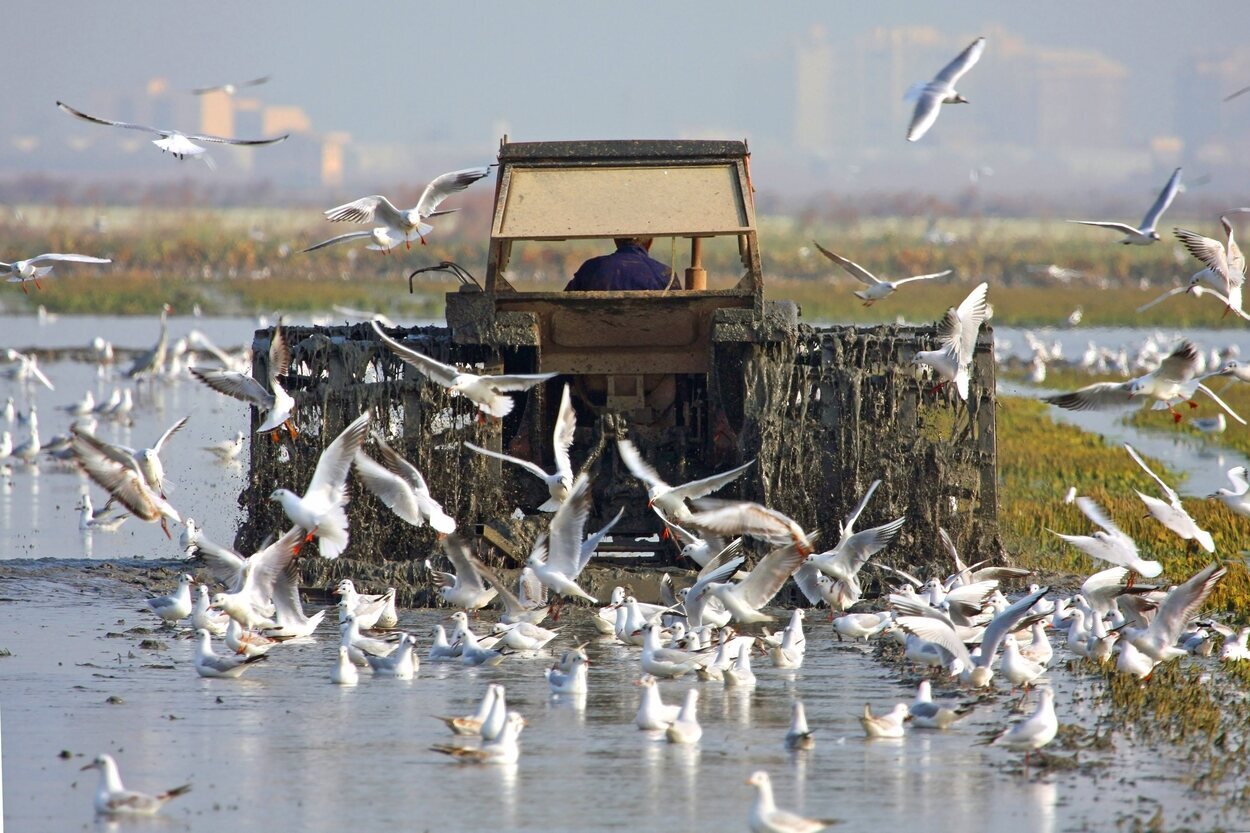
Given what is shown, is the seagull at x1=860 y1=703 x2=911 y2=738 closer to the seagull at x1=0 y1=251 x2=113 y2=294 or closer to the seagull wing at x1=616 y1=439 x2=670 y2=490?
the seagull wing at x1=616 y1=439 x2=670 y2=490

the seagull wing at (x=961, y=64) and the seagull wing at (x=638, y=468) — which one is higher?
the seagull wing at (x=961, y=64)

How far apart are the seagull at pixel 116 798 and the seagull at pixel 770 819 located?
2199mm

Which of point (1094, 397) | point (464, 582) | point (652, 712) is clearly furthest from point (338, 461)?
point (1094, 397)

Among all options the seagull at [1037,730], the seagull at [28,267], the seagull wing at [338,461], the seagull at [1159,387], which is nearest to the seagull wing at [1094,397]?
the seagull at [1159,387]

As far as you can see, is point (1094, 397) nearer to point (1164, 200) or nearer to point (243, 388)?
point (1164, 200)

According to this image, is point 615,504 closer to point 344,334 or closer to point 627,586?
point 627,586

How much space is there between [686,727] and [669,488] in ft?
9.51

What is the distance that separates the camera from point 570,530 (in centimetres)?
1103

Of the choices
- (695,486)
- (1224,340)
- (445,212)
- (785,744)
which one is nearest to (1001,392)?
(1224,340)

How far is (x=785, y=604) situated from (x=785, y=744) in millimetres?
4105

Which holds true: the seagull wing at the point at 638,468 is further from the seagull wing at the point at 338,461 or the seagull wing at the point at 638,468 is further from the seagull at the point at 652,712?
the seagull at the point at 652,712

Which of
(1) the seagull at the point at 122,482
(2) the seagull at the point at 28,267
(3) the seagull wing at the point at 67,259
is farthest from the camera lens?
(2) the seagull at the point at 28,267

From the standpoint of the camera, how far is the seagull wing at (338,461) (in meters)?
10.5

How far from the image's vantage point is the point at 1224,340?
2036 inches
